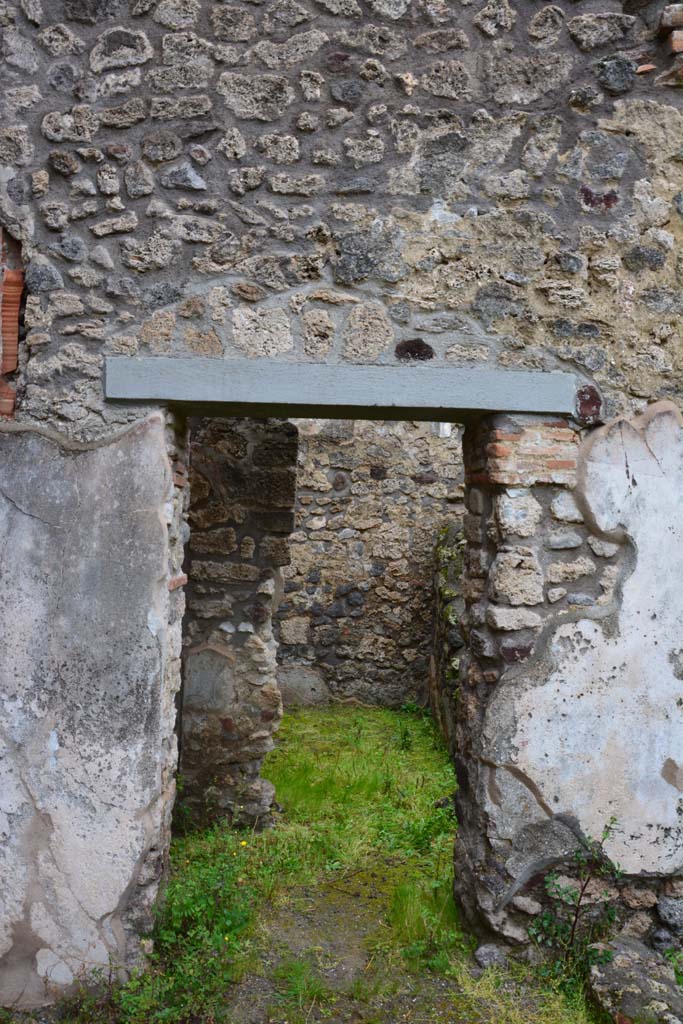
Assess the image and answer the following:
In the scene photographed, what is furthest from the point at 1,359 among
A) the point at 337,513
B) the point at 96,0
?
the point at 337,513

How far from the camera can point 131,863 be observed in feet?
10.7

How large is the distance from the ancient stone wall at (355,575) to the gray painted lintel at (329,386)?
15.2 ft

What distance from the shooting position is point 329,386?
3355mm

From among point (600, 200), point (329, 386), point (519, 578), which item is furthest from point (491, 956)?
point (600, 200)

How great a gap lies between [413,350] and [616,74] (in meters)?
1.38

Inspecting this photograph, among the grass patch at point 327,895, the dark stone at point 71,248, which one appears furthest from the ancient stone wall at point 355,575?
A: the dark stone at point 71,248

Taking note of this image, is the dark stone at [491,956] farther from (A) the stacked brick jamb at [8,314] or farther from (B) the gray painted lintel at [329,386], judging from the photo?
(A) the stacked brick jamb at [8,314]

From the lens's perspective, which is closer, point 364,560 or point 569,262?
point 569,262

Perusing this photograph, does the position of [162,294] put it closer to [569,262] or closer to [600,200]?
[569,262]

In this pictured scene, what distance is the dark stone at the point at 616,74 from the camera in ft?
11.3

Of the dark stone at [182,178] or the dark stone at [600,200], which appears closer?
the dark stone at [182,178]

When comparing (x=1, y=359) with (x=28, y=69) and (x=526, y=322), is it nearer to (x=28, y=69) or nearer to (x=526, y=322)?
(x=28, y=69)

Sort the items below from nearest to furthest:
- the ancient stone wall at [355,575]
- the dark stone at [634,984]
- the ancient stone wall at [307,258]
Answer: the dark stone at [634,984]
the ancient stone wall at [307,258]
the ancient stone wall at [355,575]

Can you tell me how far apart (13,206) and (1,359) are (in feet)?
1.97
